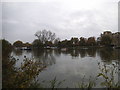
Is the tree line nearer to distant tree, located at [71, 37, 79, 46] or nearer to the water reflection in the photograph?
distant tree, located at [71, 37, 79, 46]

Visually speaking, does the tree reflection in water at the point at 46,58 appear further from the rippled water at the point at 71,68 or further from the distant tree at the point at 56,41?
Answer: the distant tree at the point at 56,41

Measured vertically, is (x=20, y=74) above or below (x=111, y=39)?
below

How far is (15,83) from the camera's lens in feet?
11.6

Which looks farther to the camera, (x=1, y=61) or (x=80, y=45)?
(x=80, y=45)

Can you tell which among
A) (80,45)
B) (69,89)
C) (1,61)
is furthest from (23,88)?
(80,45)

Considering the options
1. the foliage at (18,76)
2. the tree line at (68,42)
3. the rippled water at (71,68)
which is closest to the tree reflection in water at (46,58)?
the rippled water at (71,68)

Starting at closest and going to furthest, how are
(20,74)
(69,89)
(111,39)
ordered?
(20,74)
(69,89)
(111,39)

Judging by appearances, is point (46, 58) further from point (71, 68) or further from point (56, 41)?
point (56, 41)

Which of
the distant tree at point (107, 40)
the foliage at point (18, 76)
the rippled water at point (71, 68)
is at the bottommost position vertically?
the rippled water at point (71, 68)

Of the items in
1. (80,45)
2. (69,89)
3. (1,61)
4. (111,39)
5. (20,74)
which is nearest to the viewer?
(1,61)

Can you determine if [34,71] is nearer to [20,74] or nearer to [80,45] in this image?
[20,74]

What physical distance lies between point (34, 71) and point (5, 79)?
843 millimetres

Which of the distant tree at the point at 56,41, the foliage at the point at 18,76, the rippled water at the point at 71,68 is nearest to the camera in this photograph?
the foliage at the point at 18,76

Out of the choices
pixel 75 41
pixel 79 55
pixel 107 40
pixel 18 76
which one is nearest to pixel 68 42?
pixel 75 41
